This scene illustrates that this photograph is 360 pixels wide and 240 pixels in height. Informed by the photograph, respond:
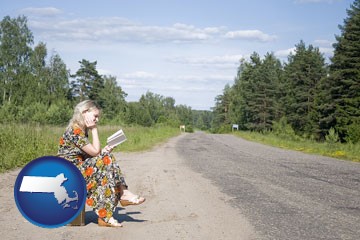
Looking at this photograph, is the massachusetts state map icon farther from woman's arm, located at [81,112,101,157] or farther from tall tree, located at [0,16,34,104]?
tall tree, located at [0,16,34,104]

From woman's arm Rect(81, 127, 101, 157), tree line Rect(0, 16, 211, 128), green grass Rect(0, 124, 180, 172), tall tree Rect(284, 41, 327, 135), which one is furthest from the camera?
tall tree Rect(284, 41, 327, 135)

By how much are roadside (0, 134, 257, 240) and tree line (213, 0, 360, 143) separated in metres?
29.3

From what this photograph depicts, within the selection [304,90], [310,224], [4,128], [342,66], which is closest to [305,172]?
[310,224]

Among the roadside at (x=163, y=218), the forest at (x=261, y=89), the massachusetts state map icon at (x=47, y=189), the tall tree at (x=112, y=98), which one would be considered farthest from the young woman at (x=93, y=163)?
the tall tree at (x=112, y=98)

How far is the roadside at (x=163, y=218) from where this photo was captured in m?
4.97

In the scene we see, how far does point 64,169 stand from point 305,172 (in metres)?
10.2

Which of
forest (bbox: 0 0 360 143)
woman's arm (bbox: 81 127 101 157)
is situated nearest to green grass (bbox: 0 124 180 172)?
forest (bbox: 0 0 360 143)

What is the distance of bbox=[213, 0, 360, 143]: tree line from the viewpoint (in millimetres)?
41875

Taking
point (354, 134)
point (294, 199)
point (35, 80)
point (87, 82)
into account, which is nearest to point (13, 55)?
point (35, 80)

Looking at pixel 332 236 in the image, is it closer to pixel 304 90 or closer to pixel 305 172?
pixel 305 172

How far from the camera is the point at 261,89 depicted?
76875 mm

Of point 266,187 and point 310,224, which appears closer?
point 310,224

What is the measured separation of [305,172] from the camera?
12.5 metres

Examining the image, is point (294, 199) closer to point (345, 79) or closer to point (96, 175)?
point (96, 175)
